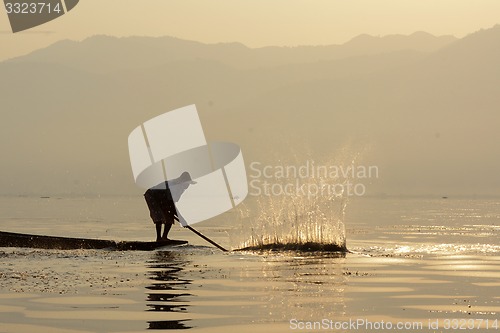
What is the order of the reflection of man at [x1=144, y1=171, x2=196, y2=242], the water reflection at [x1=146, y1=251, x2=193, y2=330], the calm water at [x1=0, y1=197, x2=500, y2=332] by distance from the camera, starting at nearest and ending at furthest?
the water reflection at [x1=146, y1=251, x2=193, y2=330] < the calm water at [x1=0, y1=197, x2=500, y2=332] < the reflection of man at [x1=144, y1=171, x2=196, y2=242]

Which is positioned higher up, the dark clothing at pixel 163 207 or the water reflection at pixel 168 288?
the dark clothing at pixel 163 207

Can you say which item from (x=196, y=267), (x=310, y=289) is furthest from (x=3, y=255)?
(x=310, y=289)

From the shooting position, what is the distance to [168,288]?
19016mm

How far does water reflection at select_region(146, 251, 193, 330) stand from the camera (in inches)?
574

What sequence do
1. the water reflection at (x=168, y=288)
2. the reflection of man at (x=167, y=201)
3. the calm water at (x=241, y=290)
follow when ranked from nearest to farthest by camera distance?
the water reflection at (x=168, y=288), the calm water at (x=241, y=290), the reflection of man at (x=167, y=201)

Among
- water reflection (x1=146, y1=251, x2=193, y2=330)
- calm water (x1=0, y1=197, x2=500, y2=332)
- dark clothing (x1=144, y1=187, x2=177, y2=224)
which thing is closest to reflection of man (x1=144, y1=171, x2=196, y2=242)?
dark clothing (x1=144, y1=187, x2=177, y2=224)

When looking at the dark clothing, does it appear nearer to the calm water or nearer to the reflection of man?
the reflection of man

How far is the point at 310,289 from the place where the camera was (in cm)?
1908

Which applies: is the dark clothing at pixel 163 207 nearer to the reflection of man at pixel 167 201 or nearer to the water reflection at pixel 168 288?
the reflection of man at pixel 167 201

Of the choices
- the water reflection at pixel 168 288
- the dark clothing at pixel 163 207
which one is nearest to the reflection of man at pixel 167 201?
the dark clothing at pixel 163 207

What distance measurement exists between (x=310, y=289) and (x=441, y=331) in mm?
5106

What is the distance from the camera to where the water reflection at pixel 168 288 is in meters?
14.6

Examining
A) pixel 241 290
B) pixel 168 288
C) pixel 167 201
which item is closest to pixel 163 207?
pixel 167 201

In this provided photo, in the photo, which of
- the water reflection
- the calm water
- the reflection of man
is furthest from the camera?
the reflection of man
